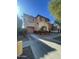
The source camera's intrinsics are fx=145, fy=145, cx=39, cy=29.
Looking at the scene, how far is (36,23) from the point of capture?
4.75ft

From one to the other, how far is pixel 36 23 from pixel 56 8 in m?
0.25

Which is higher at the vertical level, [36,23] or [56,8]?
[56,8]

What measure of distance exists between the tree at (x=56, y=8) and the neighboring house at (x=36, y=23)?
0.10 meters

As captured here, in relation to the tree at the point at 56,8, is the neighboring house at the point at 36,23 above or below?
below

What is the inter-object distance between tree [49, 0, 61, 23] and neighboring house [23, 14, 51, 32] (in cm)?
10

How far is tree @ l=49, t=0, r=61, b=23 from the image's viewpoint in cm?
144

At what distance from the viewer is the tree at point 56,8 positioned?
144cm

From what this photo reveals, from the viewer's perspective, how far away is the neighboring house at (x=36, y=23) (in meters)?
1.42
